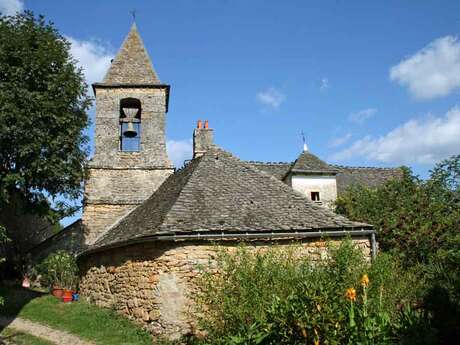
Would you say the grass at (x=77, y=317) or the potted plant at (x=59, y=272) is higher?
the potted plant at (x=59, y=272)

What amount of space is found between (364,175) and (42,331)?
19298 millimetres

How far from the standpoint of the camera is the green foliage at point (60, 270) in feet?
50.9

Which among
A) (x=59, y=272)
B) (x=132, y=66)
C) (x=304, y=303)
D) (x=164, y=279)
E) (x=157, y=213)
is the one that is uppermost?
(x=132, y=66)

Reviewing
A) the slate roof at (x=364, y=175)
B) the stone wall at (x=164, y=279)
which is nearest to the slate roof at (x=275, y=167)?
the slate roof at (x=364, y=175)

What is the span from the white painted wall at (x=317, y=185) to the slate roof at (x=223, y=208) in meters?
9.00

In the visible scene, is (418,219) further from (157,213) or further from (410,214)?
(157,213)

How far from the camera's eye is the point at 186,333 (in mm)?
10242

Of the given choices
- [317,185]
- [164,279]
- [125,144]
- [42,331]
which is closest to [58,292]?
[42,331]

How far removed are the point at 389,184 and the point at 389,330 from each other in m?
13.2

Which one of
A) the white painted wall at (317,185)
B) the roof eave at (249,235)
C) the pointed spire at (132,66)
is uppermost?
the pointed spire at (132,66)

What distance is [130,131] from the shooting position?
18969 millimetres

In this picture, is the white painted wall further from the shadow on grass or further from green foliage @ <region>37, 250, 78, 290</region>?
the shadow on grass

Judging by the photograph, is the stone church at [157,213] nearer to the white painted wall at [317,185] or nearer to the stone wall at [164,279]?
the stone wall at [164,279]

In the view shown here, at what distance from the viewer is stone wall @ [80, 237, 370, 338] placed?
10.4 metres
